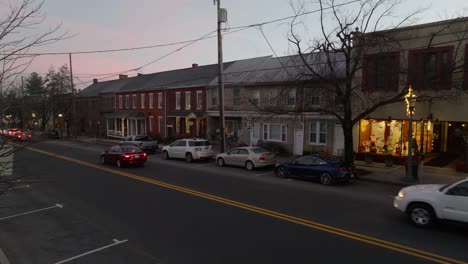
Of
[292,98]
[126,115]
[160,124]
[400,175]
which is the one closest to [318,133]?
[292,98]

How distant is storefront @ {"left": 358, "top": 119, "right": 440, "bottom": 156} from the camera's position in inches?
866

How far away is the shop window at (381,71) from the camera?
20.5m

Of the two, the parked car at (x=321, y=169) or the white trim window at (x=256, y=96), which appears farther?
the white trim window at (x=256, y=96)

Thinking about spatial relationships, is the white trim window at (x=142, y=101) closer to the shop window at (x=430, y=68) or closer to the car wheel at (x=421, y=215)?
the shop window at (x=430, y=68)

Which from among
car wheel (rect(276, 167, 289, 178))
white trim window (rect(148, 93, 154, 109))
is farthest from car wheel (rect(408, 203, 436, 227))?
white trim window (rect(148, 93, 154, 109))

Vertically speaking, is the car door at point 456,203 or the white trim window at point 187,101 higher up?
the white trim window at point 187,101

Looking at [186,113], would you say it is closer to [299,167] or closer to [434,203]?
[299,167]

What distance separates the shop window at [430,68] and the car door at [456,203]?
392 inches

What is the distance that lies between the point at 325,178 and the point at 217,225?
7977 millimetres

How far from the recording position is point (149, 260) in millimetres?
7840

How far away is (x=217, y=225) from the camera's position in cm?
1027

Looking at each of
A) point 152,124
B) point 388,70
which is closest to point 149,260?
point 388,70

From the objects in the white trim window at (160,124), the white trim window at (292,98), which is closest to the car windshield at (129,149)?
the white trim window at (292,98)

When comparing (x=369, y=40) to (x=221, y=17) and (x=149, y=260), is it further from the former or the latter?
(x=149, y=260)
